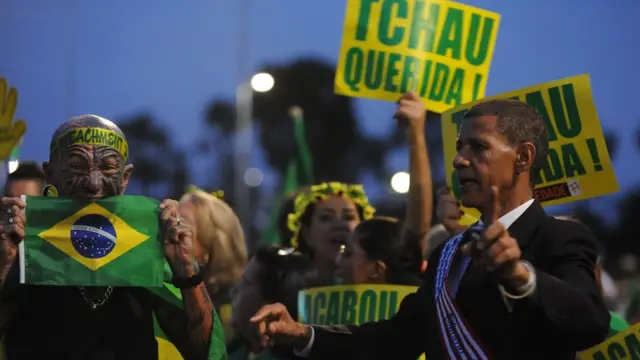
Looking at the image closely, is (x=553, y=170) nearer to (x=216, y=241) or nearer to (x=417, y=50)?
(x=417, y=50)

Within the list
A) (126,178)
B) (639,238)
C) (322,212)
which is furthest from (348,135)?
(126,178)

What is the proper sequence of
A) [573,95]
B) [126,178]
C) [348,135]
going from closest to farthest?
[126,178], [573,95], [348,135]

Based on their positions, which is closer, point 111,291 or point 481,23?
point 111,291

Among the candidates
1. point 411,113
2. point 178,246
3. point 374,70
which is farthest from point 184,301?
point 374,70

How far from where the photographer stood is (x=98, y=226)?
4.50 m

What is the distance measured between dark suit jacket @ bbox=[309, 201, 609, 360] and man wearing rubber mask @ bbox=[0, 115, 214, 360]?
0.52 meters

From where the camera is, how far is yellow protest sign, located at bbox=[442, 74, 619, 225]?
5.68m

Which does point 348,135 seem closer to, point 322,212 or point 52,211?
point 322,212

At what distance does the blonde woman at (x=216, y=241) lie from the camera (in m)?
6.53

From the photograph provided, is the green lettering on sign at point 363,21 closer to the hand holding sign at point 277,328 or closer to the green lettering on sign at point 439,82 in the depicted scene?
the green lettering on sign at point 439,82

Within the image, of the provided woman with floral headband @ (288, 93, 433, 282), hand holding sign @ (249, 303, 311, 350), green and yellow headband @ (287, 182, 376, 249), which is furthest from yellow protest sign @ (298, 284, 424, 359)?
hand holding sign @ (249, 303, 311, 350)

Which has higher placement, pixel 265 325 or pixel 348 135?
pixel 348 135

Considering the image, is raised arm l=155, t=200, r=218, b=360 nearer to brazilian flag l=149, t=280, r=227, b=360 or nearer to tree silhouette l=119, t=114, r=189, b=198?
brazilian flag l=149, t=280, r=227, b=360

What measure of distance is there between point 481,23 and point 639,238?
43.3 feet
